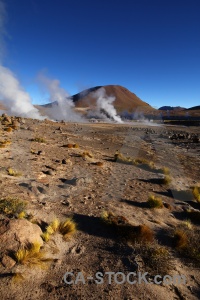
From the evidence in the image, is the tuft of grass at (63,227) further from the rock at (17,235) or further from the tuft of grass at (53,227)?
the rock at (17,235)

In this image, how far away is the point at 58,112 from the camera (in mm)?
70875

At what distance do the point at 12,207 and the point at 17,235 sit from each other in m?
1.43

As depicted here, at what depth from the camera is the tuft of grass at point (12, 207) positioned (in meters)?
6.09

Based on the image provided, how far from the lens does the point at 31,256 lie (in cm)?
480

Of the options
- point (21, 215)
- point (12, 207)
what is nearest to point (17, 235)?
point (21, 215)

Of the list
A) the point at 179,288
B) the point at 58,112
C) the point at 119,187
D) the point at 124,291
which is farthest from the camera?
the point at 58,112

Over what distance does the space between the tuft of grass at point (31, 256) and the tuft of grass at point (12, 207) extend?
1335mm

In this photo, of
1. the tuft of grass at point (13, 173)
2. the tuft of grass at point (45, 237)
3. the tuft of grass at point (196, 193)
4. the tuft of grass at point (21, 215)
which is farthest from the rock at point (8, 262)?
the tuft of grass at point (196, 193)

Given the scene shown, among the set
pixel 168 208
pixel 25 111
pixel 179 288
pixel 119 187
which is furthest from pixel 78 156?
pixel 25 111

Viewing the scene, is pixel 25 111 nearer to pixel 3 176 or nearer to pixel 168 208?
pixel 3 176

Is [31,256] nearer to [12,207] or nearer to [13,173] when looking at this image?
[12,207]

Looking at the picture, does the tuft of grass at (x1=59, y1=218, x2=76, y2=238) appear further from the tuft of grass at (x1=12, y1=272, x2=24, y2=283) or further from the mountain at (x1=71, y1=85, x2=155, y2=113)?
the mountain at (x1=71, y1=85, x2=155, y2=113)

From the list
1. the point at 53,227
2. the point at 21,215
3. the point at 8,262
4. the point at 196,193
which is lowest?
the point at 196,193

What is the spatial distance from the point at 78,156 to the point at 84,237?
370 inches
